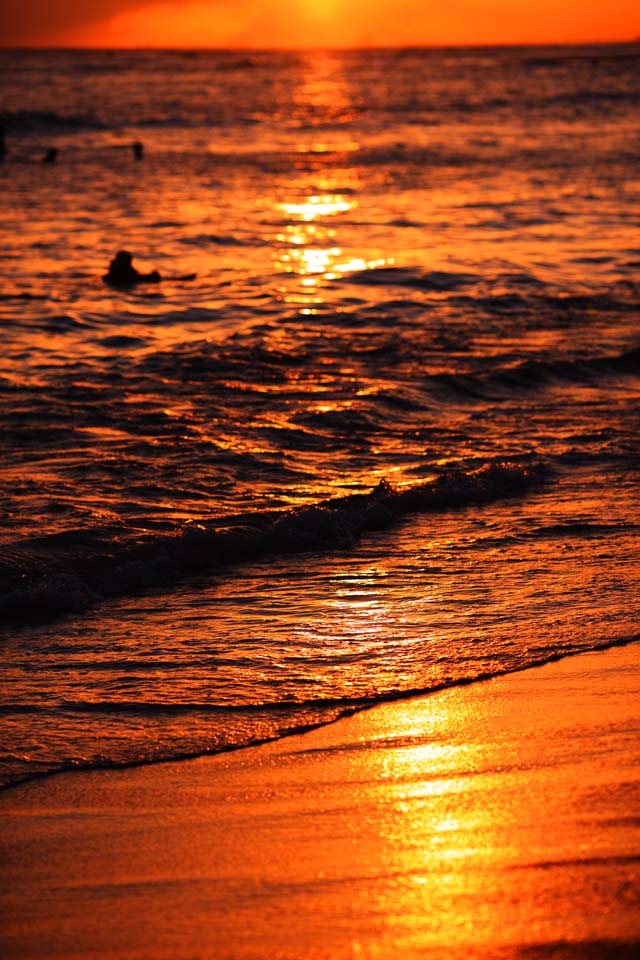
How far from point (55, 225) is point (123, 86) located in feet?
236

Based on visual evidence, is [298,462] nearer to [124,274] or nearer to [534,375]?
[534,375]

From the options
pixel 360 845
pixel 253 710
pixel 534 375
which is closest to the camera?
pixel 360 845

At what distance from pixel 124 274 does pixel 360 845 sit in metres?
13.7

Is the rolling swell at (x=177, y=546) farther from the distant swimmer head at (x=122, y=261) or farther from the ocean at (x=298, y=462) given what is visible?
the distant swimmer head at (x=122, y=261)

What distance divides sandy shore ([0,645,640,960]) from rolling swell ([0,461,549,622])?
2.07m

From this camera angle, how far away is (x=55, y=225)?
2256 cm

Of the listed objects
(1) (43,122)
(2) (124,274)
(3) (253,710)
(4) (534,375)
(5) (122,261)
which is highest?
(1) (43,122)

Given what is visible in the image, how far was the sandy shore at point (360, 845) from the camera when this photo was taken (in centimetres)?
296

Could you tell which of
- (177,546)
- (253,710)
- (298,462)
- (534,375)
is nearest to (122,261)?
(534,375)

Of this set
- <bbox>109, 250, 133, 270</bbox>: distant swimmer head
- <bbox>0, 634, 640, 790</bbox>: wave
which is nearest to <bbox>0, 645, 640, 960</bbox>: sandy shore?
<bbox>0, 634, 640, 790</bbox>: wave

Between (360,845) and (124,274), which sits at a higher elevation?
(124,274)

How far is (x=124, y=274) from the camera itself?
16219 mm

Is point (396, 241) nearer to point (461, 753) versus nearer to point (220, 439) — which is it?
point (220, 439)

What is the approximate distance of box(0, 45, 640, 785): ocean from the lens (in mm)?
4906
